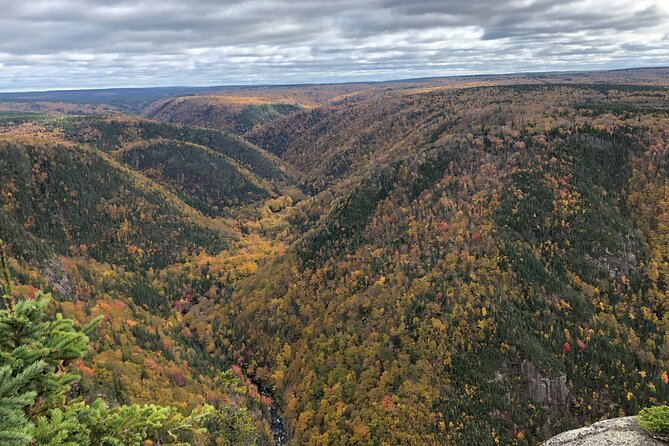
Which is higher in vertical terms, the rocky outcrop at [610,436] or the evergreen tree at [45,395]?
the evergreen tree at [45,395]

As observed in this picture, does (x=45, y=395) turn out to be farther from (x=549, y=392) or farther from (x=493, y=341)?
(x=549, y=392)

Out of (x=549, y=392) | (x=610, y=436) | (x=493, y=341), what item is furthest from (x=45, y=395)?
(x=549, y=392)

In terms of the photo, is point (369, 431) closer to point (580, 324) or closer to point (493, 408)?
point (493, 408)

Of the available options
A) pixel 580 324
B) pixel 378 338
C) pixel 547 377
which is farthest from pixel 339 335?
pixel 580 324

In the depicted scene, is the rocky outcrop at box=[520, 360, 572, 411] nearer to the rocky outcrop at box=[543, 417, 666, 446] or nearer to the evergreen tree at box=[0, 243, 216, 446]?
the rocky outcrop at box=[543, 417, 666, 446]

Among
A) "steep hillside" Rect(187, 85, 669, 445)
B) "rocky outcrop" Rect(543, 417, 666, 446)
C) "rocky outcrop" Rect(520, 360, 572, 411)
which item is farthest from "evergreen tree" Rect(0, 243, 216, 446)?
"rocky outcrop" Rect(520, 360, 572, 411)

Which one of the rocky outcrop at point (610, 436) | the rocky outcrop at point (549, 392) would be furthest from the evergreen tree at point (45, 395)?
the rocky outcrop at point (549, 392)

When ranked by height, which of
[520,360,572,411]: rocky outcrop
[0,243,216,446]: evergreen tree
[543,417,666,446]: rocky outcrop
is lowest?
[520,360,572,411]: rocky outcrop

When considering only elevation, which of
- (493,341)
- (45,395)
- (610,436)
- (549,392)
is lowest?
(549,392)

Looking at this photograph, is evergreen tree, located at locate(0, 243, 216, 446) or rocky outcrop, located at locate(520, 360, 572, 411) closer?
evergreen tree, located at locate(0, 243, 216, 446)

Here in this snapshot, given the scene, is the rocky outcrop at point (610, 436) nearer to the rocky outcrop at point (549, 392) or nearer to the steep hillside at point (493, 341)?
the steep hillside at point (493, 341)
